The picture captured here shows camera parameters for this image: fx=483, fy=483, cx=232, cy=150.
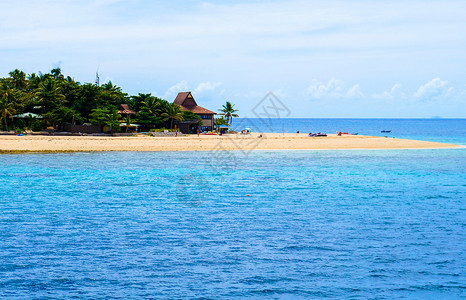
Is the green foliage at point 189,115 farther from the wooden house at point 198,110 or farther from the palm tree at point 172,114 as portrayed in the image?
the wooden house at point 198,110

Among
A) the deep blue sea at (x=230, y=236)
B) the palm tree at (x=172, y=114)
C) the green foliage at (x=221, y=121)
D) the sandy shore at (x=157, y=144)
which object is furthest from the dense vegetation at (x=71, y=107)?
the deep blue sea at (x=230, y=236)

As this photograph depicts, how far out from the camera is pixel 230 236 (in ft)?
71.6

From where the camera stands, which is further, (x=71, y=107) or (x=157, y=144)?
(x=71, y=107)

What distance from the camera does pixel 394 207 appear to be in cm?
2889

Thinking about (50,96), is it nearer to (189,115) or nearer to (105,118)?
(105,118)

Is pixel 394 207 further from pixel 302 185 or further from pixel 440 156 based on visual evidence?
pixel 440 156

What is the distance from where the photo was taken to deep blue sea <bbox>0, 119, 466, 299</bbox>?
1588 cm

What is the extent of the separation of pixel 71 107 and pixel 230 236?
243 ft

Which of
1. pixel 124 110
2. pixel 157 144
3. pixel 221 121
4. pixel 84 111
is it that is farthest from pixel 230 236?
pixel 221 121

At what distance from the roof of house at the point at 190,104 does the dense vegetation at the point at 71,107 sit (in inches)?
274

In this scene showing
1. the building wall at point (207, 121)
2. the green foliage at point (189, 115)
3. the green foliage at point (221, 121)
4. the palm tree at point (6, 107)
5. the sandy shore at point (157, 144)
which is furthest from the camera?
the green foliage at point (221, 121)

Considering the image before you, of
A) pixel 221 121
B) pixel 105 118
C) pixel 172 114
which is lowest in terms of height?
pixel 105 118

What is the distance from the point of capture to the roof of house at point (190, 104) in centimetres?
10569

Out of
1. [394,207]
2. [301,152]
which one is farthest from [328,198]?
[301,152]
